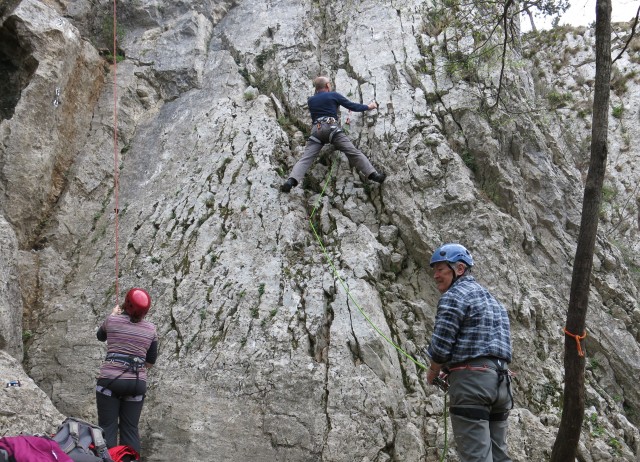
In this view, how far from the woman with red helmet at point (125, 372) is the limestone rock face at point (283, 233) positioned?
74 cm

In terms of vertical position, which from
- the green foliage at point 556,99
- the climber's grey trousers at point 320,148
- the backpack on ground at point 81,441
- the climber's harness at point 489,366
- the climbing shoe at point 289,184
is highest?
the green foliage at point 556,99

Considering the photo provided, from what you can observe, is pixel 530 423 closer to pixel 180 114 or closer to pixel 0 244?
pixel 0 244

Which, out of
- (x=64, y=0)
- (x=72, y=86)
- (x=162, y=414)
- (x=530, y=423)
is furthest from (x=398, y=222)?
(x=64, y=0)

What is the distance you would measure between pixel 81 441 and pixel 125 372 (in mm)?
1316

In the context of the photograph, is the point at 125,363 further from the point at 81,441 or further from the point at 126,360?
the point at 81,441

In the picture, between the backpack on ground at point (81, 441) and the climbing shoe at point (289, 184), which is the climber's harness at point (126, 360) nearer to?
the backpack on ground at point (81, 441)

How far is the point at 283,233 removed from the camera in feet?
26.1

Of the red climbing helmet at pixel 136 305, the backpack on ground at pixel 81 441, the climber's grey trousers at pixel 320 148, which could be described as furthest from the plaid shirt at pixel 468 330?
the climber's grey trousers at pixel 320 148

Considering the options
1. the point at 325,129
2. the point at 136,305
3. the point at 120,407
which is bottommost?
the point at 120,407

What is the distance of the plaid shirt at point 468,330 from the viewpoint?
165 inches

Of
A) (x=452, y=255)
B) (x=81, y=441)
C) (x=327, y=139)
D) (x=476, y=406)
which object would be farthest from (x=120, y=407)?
(x=327, y=139)

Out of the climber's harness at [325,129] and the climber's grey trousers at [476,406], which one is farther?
the climber's harness at [325,129]

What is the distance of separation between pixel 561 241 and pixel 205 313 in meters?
5.98

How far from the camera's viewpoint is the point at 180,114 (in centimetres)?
1055
